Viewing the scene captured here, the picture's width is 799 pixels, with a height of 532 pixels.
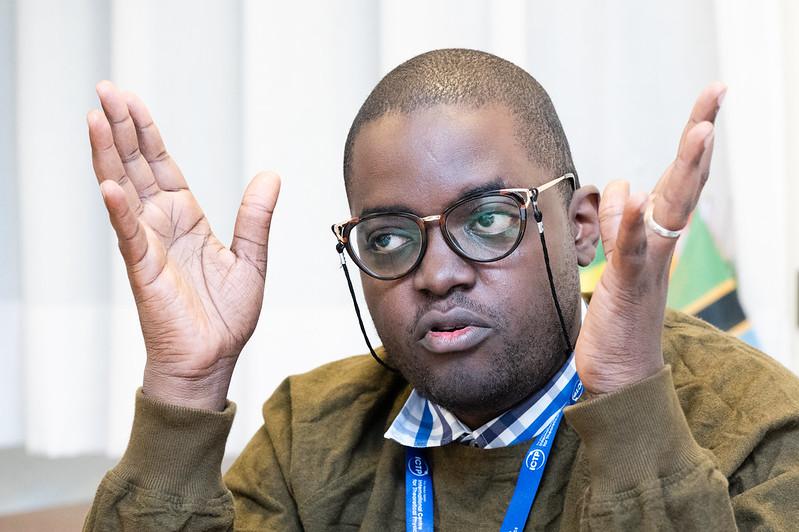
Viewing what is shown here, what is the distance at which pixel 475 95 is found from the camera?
4.30 ft

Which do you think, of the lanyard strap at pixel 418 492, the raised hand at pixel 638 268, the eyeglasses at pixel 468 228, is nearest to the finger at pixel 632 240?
the raised hand at pixel 638 268

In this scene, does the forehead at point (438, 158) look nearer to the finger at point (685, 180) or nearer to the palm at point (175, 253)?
the palm at point (175, 253)

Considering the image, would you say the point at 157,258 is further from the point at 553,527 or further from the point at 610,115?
the point at 610,115

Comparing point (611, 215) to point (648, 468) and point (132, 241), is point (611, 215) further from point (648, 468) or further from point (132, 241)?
point (132, 241)

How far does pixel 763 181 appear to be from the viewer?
222 centimetres

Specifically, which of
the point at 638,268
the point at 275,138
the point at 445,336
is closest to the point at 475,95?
the point at 445,336

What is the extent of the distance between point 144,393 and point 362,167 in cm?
44

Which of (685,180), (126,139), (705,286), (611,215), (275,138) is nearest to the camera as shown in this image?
(685,180)

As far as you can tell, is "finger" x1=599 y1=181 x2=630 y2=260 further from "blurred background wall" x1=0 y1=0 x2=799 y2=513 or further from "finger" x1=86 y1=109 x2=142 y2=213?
"blurred background wall" x1=0 y1=0 x2=799 y2=513

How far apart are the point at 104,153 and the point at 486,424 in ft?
2.12

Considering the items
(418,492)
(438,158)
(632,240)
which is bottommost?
(418,492)

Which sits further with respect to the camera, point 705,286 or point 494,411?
point 705,286

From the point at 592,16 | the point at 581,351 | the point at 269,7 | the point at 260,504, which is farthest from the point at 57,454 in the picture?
the point at 592,16

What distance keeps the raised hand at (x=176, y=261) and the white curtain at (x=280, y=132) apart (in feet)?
2.55
